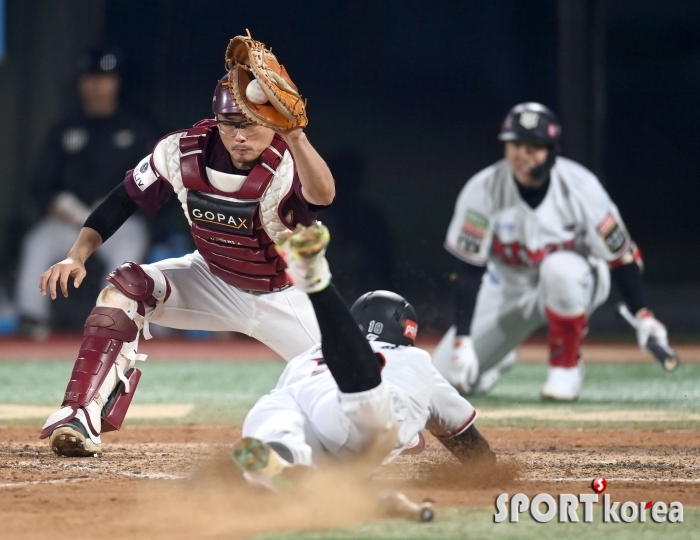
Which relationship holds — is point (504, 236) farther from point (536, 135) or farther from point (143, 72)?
point (143, 72)

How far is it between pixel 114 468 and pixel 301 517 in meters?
1.31

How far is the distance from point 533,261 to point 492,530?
4.33 metres

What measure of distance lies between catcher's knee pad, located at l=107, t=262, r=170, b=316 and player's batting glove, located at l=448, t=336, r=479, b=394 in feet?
7.80

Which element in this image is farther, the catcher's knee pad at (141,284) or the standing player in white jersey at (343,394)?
the catcher's knee pad at (141,284)

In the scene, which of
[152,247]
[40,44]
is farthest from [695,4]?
[40,44]

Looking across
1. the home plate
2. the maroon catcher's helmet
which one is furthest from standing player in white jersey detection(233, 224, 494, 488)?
the home plate

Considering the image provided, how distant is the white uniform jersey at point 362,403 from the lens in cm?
345

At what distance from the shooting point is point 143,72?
38.7 feet

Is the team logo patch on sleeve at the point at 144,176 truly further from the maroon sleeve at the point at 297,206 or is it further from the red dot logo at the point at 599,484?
the red dot logo at the point at 599,484

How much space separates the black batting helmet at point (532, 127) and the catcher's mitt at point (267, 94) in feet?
10.9

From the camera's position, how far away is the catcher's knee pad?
181 inches

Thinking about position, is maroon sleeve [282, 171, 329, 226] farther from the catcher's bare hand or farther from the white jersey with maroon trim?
the catcher's bare hand

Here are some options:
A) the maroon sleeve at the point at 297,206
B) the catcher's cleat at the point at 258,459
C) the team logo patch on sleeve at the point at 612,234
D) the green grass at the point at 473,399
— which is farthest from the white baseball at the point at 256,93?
the team logo patch on sleeve at the point at 612,234

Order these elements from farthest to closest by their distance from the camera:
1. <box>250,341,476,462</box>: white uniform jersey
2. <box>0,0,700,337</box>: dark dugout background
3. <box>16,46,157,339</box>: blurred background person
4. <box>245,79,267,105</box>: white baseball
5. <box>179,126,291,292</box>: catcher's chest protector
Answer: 1. <box>0,0,700,337</box>: dark dugout background
2. <box>16,46,157,339</box>: blurred background person
3. <box>179,126,291,292</box>: catcher's chest protector
4. <box>245,79,267,105</box>: white baseball
5. <box>250,341,476,462</box>: white uniform jersey
